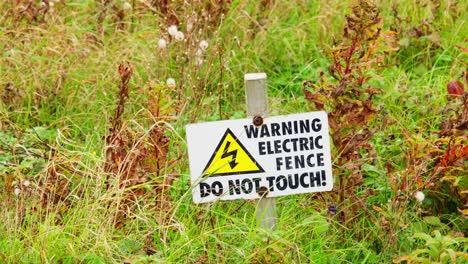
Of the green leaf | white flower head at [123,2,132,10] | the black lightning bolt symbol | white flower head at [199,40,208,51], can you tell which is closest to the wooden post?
the black lightning bolt symbol

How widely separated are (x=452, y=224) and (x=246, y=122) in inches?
47.9

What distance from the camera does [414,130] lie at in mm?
4789

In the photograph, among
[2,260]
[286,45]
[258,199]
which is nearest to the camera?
[2,260]

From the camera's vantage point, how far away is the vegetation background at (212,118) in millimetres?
3732

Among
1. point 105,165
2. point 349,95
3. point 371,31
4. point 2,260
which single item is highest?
point 371,31

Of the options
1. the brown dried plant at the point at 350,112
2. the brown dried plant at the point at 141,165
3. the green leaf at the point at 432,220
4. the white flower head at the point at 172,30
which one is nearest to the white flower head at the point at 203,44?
the white flower head at the point at 172,30

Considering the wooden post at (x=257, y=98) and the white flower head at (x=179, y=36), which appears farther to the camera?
the white flower head at (x=179, y=36)

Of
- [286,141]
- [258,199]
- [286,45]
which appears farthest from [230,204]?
[286,45]

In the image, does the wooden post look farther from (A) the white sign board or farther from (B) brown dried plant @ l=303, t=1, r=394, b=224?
(B) brown dried plant @ l=303, t=1, r=394, b=224

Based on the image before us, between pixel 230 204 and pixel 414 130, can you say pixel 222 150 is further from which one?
pixel 414 130

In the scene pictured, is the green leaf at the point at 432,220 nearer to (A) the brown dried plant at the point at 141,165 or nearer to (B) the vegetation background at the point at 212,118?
(B) the vegetation background at the point at 212,118

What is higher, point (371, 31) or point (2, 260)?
point (371, 31)

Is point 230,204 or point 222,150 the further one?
point 230,204

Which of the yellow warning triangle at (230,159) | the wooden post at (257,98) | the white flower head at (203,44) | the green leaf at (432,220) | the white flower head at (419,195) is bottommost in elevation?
the green leaf at (432,220)
